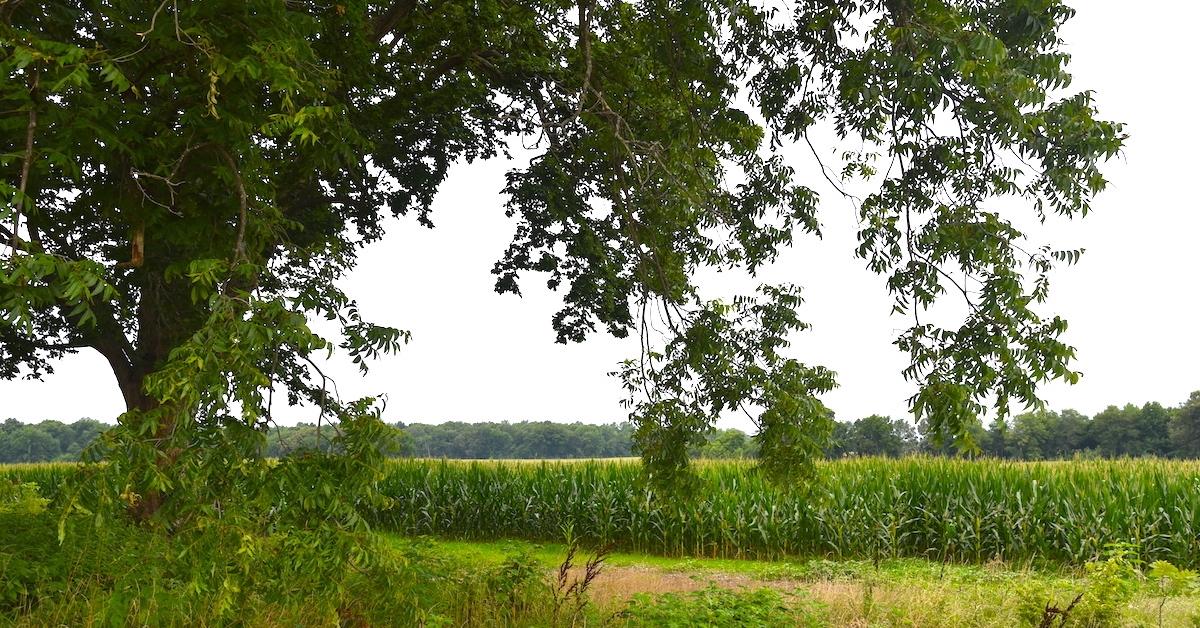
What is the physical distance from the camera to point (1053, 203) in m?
7.04

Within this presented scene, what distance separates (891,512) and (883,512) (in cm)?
17

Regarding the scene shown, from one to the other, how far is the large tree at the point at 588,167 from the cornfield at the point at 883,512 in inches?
150

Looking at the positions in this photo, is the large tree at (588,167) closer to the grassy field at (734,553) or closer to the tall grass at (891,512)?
the grassy field at (734,553)

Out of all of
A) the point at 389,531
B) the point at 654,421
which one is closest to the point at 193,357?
the point at 654,421

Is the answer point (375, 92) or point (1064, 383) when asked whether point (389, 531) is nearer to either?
point (375, 92)

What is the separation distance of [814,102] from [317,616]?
6853 millimetres

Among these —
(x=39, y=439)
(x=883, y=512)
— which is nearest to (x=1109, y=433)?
(x=883, y=512)

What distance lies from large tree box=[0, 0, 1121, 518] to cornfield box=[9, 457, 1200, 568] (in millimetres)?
3800

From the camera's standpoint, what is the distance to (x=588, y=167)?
1278 centimetres

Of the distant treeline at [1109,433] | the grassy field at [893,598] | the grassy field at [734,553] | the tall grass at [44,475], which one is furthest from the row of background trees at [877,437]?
the grassy field at [893,598]

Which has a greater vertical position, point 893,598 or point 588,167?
point 588,167

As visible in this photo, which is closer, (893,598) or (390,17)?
(893,598)

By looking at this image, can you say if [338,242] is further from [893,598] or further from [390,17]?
[893,598]

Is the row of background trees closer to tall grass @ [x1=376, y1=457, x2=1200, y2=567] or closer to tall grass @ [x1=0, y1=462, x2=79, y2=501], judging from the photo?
tall grass @ [x1=0, y1=462, x2=79, y2=501]
